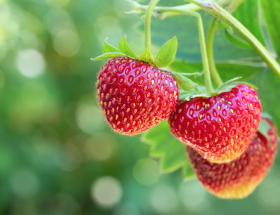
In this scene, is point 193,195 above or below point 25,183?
below

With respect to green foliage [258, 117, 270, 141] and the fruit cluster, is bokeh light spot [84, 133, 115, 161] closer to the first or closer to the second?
green foliage [258, 117, 270, 141]

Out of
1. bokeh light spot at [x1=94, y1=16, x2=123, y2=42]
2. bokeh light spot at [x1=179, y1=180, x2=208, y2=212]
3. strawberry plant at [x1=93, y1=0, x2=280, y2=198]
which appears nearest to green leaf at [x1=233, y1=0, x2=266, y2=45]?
strawberry plant at [x1=93, y1=0, x2=280, y2=198]

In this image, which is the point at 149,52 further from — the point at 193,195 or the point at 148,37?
the point at 193,195

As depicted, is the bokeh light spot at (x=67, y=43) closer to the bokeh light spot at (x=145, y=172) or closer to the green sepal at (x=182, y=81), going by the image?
the bokeh light spot at (x=145, y=172)

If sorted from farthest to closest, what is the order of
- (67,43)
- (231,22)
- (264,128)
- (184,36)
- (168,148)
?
(67,43), (168,148), (184,36), (264,128), (231,22)

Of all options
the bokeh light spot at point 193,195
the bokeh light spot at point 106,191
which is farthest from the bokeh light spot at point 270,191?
the bokeh light spot at point 106,191

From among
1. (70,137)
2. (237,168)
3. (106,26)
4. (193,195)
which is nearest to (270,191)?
(193,195)
